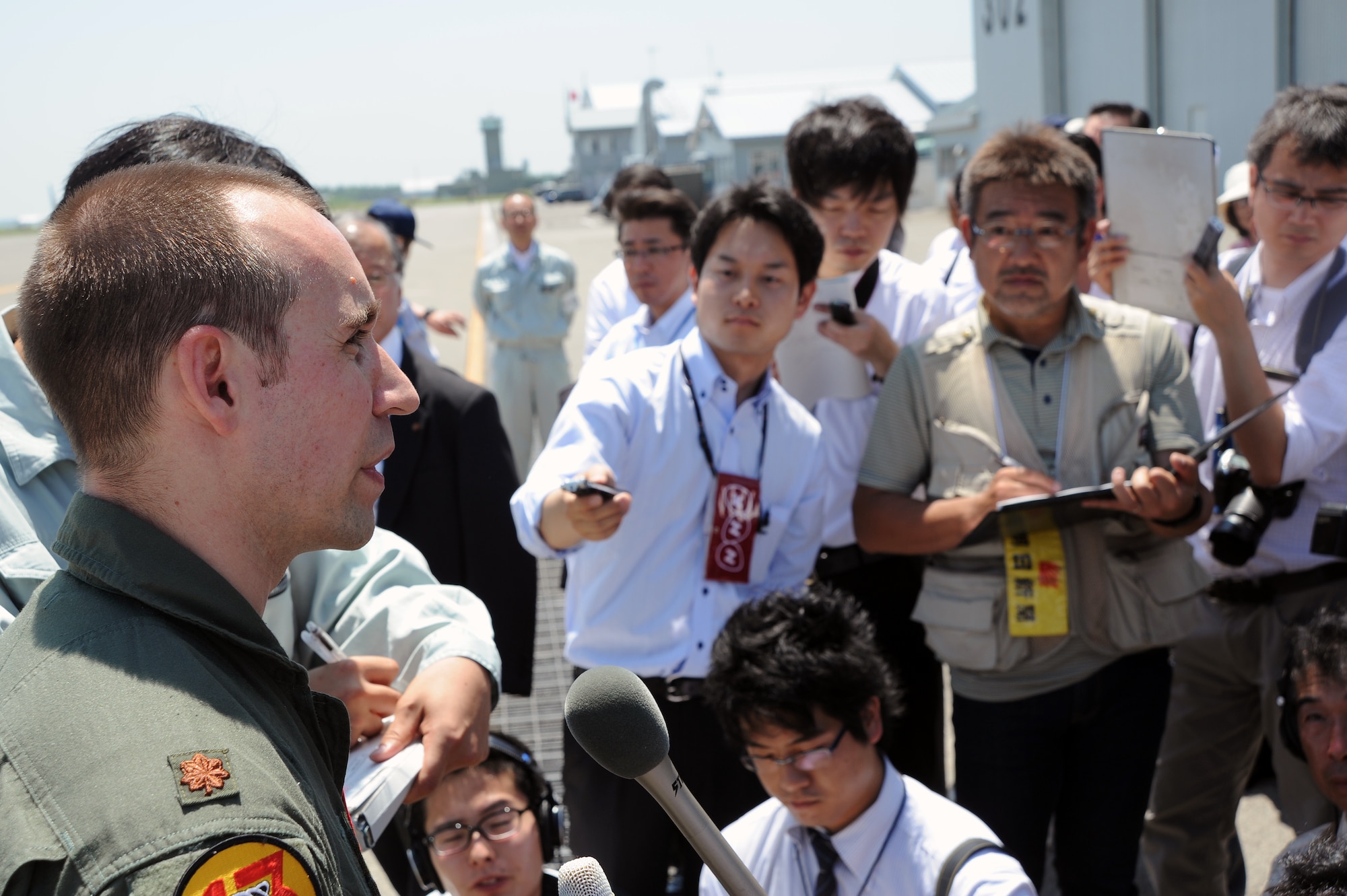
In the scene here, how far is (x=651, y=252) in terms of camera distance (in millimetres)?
5398

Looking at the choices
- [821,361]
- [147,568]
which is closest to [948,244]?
[821,361]

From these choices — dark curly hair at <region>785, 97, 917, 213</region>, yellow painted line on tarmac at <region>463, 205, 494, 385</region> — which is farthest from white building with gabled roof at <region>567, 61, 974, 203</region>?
dark curly hair at <region>785, 97, 917, 213</region>

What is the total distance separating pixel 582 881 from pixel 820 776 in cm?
185

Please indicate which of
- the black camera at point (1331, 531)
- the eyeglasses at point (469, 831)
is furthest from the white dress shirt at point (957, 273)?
the eyeglasses at point (469, 831)

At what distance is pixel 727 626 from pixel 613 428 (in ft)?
1.95

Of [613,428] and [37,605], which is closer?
[37,605]

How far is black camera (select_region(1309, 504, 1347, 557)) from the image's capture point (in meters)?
3.03

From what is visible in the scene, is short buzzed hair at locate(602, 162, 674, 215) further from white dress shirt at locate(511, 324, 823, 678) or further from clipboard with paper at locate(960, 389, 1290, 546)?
clipboard with paper at locate(960, 389, 1290, 546)

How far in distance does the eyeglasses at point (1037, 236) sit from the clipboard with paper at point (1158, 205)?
12.8 inches

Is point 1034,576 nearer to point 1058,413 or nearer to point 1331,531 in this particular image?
point 1058,413

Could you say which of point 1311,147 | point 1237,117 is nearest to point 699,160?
point 1237,117

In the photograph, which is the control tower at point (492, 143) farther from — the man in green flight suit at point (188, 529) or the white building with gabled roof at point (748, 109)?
the man in green flight suit at point (188, 529)

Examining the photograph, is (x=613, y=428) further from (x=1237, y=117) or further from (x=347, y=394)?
(x=1237, y=117)

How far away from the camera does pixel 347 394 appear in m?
1.32
